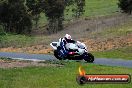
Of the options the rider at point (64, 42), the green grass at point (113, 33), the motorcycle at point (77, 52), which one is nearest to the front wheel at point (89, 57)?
the motorcycle at point (77, 52)

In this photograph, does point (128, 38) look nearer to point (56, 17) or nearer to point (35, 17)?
point (56, 17)

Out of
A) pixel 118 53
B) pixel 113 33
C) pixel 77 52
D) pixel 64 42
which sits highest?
pixel 64 42

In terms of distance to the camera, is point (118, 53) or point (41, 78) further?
point (118, 53)

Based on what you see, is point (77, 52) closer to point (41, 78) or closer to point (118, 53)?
point (118, 53)

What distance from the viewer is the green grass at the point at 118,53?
35.0 meters

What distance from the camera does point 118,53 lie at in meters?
37.1

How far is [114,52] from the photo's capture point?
3762 cm

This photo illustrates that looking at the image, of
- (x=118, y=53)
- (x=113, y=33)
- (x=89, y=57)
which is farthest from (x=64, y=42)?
(x=113, y=33)

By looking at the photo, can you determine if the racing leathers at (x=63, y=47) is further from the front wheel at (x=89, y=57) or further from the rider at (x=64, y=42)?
the front wheel at (x=89, y=57)

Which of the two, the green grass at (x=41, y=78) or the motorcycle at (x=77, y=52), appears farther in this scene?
the motorcycle at (x=77, y=52)

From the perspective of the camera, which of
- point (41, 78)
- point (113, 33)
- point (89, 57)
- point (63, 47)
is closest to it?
point (41, 78)

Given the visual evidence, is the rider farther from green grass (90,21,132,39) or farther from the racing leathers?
green grass (90,21,132,39)

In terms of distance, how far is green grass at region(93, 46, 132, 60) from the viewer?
3498 centimetres

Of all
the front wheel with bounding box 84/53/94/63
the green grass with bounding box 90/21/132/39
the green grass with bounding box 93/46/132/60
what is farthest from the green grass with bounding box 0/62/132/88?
the green grass with bounding box 90/21/132/39
